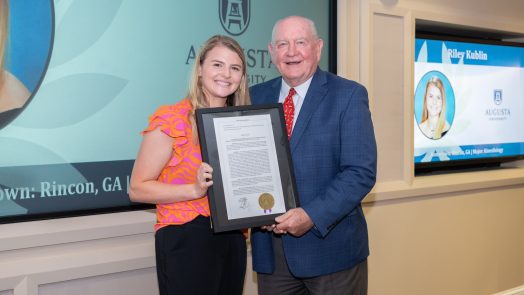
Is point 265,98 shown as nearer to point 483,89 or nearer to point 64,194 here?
point 64,194

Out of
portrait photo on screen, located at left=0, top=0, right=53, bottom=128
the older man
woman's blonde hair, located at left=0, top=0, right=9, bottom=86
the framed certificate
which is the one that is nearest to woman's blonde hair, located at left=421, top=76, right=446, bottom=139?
the older man

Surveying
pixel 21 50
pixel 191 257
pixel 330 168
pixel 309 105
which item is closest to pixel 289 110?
pixel 309 105

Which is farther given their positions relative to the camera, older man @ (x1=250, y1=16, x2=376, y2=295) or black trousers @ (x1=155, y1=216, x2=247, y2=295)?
older man @ (x1=250, y1=16, x2=376, y2=295)

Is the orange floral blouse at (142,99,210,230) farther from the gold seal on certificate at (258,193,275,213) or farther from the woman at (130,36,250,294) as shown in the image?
the gold seal on certificate at (258,193,275,213)

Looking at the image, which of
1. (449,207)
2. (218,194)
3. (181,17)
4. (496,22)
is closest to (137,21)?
(181,17)

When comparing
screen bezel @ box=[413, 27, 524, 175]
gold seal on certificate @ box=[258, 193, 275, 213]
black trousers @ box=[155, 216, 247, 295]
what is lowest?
black trousers @ box=[155, 216, 247, 295]

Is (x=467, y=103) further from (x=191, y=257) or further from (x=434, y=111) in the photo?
(x=191, y=257)

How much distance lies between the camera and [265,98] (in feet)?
6.81

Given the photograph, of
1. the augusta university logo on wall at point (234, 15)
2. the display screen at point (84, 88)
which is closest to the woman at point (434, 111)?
the augusta university logo on wall at point (234, 15)

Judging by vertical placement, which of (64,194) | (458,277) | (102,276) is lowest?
(458,277)

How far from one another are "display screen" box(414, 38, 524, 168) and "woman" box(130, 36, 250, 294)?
2351 millimetres

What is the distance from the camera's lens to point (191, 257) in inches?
66.9

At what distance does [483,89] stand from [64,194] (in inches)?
128

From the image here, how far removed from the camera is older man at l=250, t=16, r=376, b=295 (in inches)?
72.6
